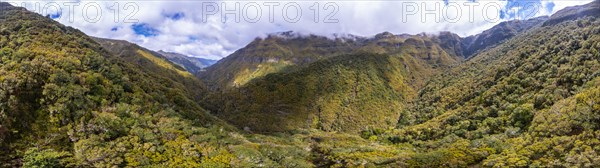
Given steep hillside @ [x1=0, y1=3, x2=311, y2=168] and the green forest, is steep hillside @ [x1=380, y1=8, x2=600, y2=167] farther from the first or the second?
steep hillside @ [x1=0, y1=3, x2=311, y2=168]

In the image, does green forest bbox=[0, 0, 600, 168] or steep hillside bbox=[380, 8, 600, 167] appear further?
steep hillside bbox=[380, 8, 600, 167]

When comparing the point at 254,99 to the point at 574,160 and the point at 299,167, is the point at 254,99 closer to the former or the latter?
the point at 299,167

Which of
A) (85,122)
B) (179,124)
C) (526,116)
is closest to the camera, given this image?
(85,122)

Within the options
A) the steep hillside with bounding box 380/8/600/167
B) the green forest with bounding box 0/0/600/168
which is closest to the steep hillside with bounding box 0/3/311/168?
the green forest with bounding box 0/0/600/168

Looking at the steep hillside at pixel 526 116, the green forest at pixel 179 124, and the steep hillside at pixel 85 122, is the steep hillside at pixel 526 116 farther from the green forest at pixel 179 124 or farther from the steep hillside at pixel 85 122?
the steep hillside at pixel 85 122

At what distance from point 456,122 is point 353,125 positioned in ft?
219

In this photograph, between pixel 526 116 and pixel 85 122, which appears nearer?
pixel 85 122

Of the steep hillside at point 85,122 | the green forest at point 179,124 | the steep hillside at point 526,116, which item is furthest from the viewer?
the steep hillside at point 526,116

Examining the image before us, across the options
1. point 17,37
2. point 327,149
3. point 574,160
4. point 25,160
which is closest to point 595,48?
point 574,160

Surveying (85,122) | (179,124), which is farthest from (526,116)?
(85,122)

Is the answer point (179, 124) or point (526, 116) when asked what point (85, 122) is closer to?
point (179, 124)

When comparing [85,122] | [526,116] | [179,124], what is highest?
[85,122]

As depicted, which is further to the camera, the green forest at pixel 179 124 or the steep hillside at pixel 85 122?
the green forest at pixel 179 124

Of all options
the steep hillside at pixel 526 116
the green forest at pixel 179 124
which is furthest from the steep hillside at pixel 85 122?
the steep hillside at pixel 526 116
